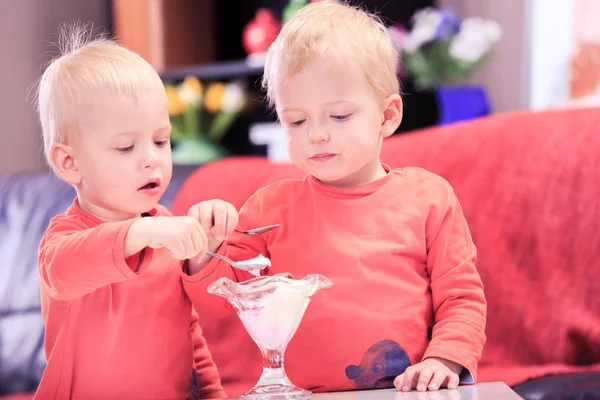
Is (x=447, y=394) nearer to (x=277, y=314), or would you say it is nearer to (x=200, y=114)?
(x=277, y=314)

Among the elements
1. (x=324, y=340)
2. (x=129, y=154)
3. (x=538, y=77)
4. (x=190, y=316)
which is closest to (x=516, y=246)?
(x=324, y=340)

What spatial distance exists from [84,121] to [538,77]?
116 inches

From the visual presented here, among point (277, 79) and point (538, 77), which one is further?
point (538, 77)

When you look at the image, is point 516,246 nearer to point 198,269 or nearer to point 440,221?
point 440,221

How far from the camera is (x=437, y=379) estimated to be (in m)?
1.07

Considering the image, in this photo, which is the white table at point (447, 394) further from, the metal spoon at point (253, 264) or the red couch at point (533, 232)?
the red couch at point (533, 232)

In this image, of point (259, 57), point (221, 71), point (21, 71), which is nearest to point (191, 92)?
point (221, 71)

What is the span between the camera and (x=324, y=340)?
1.20 meters

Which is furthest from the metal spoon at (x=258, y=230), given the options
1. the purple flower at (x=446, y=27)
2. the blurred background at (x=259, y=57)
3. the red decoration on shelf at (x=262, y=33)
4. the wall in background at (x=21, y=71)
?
the wall in background at (x=21, y=71)

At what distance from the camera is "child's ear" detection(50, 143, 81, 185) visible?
1.21 m

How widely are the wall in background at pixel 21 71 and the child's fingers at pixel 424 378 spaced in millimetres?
3339

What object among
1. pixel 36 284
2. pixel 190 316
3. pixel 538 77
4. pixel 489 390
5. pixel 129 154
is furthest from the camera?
pixel 538 77

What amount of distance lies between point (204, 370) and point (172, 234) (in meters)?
0.44

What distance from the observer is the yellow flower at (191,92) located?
3.74 metres
